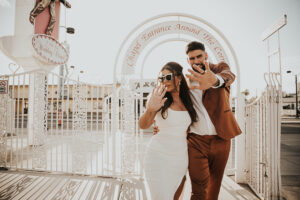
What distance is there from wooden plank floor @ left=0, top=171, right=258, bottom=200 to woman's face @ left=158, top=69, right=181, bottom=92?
2161 mm

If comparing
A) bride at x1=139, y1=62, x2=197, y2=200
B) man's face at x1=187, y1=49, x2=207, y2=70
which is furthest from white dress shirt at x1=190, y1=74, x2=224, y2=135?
man's face at x1=187, y1=49, x2=207, y2=70

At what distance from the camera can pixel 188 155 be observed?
70.5 inches

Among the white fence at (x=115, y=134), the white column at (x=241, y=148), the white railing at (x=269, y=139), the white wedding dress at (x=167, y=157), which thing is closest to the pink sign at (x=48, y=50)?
the white fence at (x=115, y=134)

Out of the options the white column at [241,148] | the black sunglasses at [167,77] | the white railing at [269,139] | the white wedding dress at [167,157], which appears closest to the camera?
the white wedding dress at [167,157]

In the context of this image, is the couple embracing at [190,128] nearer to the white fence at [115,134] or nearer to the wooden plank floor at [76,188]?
the white fence at [115,134]

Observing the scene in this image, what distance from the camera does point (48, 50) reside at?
549 cm

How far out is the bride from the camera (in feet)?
5.27

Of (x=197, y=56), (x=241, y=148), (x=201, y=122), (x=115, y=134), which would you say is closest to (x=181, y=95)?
(x=201, y=122)

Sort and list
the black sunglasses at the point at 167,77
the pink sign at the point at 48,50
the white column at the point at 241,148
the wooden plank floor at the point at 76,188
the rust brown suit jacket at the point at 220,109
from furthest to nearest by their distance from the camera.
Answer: the pink sign at the point at 48,50 < the white column at the point at 241,148 < the wooden plank floor at the point at 76,188 < the rust brown suit jacket at the point at 220,109 < the black sunglasses at the point at 167,77

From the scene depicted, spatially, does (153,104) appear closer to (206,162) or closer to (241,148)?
(206,162)

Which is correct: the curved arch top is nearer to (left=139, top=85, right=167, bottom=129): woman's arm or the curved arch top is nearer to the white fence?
the white fence

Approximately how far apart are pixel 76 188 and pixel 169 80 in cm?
288

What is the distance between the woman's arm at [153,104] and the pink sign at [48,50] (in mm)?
5028

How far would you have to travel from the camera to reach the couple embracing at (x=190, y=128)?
63.6 inches
